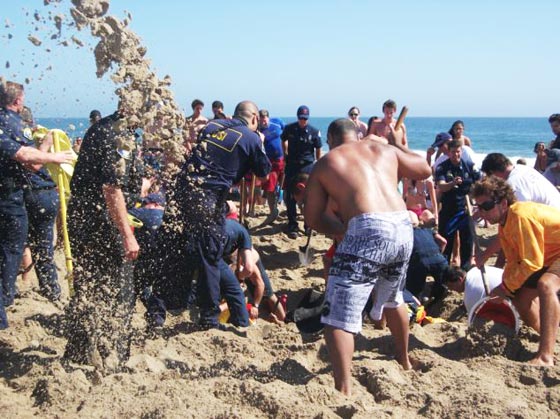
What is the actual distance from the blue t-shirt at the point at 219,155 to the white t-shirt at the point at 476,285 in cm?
213

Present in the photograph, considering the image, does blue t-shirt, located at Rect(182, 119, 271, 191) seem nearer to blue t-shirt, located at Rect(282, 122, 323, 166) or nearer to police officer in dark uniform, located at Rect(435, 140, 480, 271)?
police officer in dark uniform, located at Rect(435, 140, 480, 271)

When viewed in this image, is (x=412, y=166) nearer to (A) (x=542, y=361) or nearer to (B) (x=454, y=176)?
(A) (x=542, y=361)

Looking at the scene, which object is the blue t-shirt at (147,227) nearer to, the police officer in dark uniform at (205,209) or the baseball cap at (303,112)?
the police officer in dark uniform at (205,209)

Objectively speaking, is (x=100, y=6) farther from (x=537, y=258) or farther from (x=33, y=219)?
(x=537, y=258)

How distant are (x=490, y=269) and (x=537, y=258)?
1.22 metres

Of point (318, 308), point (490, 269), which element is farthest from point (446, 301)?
point (318, 308)

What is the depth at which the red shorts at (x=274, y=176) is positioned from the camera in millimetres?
10762

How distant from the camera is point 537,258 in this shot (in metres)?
4.70

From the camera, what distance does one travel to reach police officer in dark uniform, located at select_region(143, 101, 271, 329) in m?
5.26

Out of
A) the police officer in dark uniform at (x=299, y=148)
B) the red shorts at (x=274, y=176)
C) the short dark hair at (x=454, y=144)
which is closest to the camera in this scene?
the short dark hair at (x=454, y=144)

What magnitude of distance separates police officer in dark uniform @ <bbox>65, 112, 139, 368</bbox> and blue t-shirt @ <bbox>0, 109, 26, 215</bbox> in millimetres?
1390

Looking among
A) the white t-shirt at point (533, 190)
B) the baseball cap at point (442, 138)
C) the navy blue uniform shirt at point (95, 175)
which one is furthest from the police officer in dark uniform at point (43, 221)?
the baseball cap at point (442, 138)

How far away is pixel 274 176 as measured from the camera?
36.1 feet

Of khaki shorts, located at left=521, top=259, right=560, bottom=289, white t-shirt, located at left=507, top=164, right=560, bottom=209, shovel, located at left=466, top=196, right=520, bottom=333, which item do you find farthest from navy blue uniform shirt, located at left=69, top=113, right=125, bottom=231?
white t-shirt, located at left=507, top=164, right=560, bottom=209
